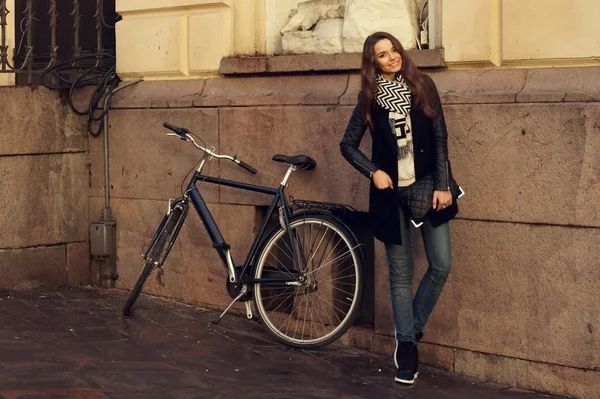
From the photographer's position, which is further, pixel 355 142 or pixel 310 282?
pixel 310 282

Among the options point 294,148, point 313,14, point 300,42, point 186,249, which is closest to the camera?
point 294,148

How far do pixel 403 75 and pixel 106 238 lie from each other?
3.56 m

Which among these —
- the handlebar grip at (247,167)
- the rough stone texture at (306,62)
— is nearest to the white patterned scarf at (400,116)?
the rough stone texture at (306,62)

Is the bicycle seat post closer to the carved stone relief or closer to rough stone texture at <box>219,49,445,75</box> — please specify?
rough stone texture at <box>219,49,445,75</box>

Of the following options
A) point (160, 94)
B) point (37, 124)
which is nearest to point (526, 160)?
point (160, 94)

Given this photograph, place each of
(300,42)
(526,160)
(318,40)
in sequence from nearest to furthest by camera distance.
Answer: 1. (526,160)
2. (318,40)
3. (300,42)

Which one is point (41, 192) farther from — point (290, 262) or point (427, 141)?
point (427, 141)

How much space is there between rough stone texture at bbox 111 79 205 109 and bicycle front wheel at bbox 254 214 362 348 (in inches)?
59.3

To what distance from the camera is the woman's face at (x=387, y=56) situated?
21.2 ft

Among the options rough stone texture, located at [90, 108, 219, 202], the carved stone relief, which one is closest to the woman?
the carved stone relief

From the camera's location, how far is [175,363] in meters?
6.98

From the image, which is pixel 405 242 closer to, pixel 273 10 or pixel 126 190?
pixel 273 10

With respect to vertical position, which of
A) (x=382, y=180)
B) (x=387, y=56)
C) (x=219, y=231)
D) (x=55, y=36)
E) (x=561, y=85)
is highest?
(x=55, y=36)

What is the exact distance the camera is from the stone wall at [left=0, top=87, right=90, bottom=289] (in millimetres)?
9055
